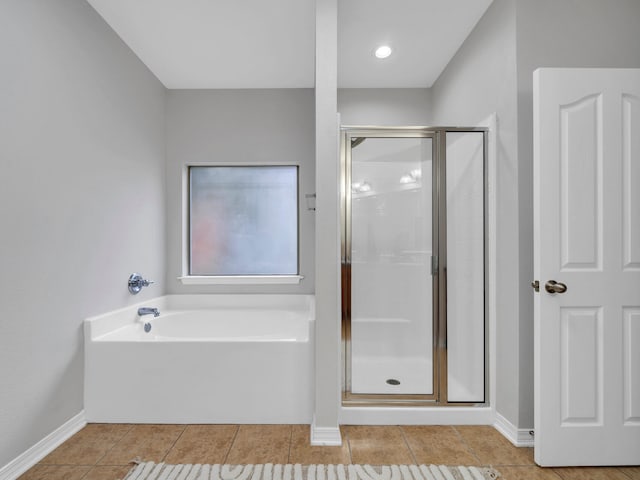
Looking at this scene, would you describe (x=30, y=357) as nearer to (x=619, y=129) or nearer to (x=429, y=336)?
(x=429, y=336)

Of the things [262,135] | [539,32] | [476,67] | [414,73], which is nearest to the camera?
[539,32]

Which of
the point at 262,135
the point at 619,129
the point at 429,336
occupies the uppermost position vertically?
the point at 262,135

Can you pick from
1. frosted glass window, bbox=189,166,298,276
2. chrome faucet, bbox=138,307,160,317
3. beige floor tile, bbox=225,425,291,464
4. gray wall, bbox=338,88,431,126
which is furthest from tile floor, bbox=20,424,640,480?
gray wall, bbox=338,88,431,126

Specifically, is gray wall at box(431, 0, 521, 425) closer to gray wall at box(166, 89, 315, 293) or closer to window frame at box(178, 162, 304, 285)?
gray wall at box(166, 89, 315, 293)

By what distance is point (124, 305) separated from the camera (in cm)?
257

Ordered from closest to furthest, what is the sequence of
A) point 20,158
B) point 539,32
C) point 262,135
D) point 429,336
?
1. point 20,158
2. point 539,32
3. point 429,336
4. point 262,135

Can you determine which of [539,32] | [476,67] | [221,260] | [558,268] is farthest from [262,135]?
[558,268]

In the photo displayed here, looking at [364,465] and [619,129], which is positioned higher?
[619,129]

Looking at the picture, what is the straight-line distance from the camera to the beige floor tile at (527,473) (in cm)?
163

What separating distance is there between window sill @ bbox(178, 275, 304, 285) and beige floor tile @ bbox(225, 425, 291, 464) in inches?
54.3

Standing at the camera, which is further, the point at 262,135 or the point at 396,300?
the point at 262,135

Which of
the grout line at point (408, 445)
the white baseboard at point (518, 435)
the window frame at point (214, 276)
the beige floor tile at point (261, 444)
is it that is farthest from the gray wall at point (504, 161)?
the window frame at point (214, 276)

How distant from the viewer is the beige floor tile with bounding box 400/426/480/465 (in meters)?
1.76

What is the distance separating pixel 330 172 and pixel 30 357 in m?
1.81
